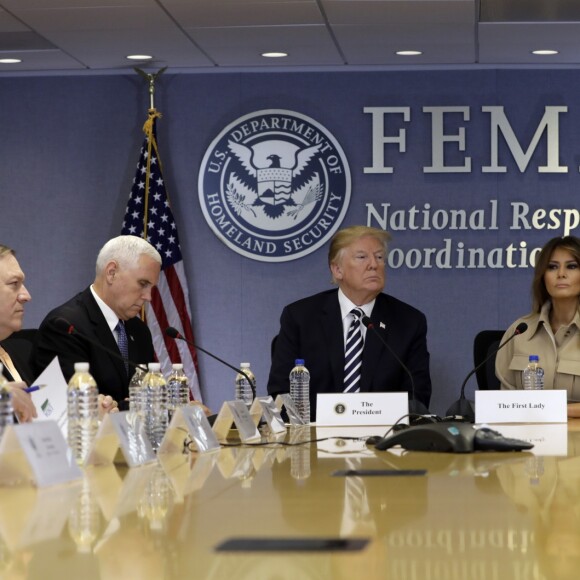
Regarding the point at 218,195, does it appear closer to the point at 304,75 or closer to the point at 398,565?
the point at 304,75

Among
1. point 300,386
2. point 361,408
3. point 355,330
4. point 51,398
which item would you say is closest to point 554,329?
point 355,330

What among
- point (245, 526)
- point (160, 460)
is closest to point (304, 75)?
point (160, 460)

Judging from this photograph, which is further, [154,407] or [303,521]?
[154,407]

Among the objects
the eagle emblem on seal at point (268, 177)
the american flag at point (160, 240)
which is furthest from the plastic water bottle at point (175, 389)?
the eagle emblem on seal at point (268, 177)

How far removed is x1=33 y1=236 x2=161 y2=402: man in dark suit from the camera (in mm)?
4453

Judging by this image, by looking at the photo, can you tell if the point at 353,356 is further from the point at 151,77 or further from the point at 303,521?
the point at 303,521

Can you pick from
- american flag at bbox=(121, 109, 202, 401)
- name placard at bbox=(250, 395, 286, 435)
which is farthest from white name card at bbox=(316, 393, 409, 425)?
american flag at bbox=(121, 109, 202, 401)

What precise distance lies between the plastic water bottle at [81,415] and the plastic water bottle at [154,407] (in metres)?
0.42

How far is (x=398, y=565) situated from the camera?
1403 mm

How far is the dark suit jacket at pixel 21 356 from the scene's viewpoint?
13.3 ft

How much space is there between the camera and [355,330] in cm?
520

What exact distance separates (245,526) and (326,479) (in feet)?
2.19

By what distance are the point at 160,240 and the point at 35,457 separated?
4.88 meters

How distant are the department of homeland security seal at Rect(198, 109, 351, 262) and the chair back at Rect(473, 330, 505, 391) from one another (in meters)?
1.82
